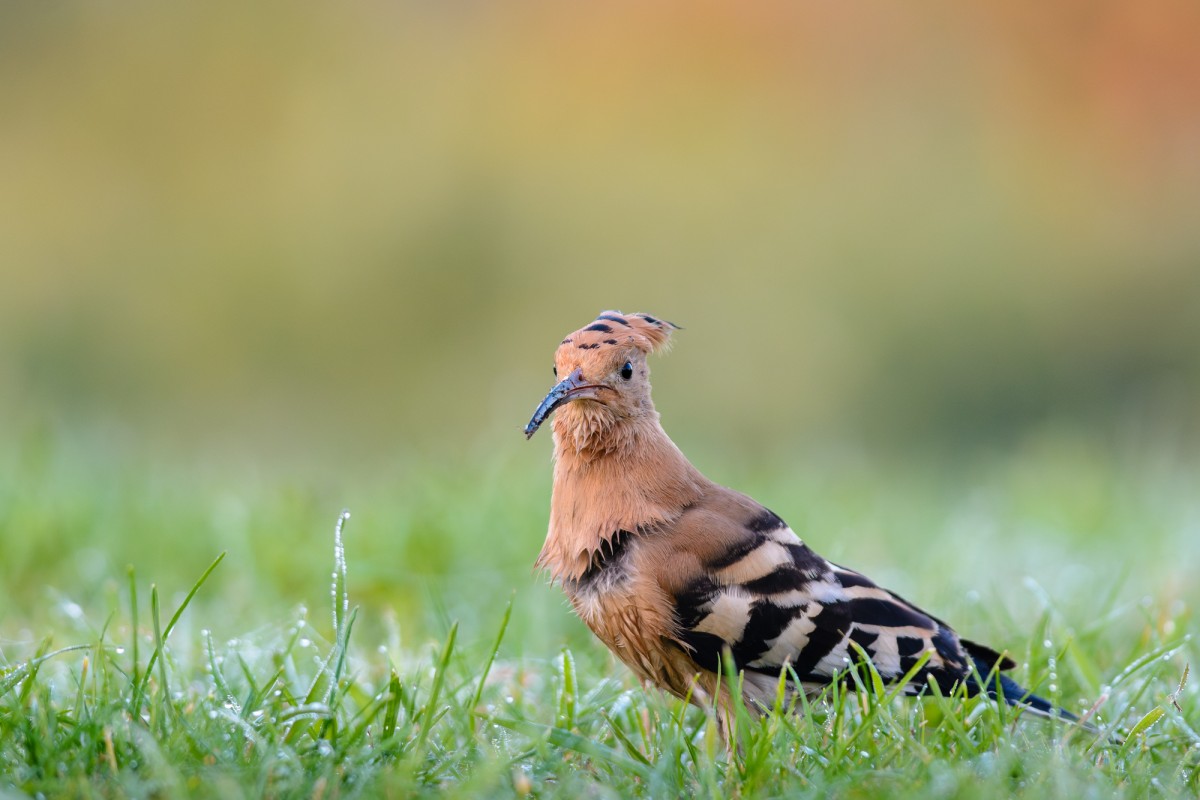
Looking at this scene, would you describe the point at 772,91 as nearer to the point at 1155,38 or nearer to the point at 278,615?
the point at 1155,38

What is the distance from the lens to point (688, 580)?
117 inches

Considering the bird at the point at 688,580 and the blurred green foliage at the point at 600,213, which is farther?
the blurred green foliage at the point at 600,213

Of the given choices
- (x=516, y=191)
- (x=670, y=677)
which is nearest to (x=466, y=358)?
(x=516, y=191)

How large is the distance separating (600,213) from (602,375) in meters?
7.11

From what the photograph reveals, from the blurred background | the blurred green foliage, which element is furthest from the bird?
the blurred green foliage

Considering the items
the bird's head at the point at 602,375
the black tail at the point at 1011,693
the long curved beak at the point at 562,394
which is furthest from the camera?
the bird's head at the point at 602,375

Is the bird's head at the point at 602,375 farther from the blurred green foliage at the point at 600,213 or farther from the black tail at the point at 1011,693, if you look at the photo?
the blurred green foliage at the point at 600,213

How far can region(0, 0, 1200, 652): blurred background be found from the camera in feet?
31.9

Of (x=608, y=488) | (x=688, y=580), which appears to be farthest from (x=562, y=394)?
(x=688, y=580)

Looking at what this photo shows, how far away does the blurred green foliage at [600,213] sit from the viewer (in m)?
9.77

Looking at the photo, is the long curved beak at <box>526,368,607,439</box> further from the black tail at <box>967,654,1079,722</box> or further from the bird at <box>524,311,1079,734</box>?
the black tail at <box>967,654,1079,722</box>

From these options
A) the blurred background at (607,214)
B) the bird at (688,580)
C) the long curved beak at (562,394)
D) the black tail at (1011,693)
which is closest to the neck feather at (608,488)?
the bird at (688,580)

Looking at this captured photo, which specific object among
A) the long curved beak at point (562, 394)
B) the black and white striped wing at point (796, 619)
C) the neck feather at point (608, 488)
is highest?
the long curved beak at point (562, 394)

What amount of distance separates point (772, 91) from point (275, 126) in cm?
391
